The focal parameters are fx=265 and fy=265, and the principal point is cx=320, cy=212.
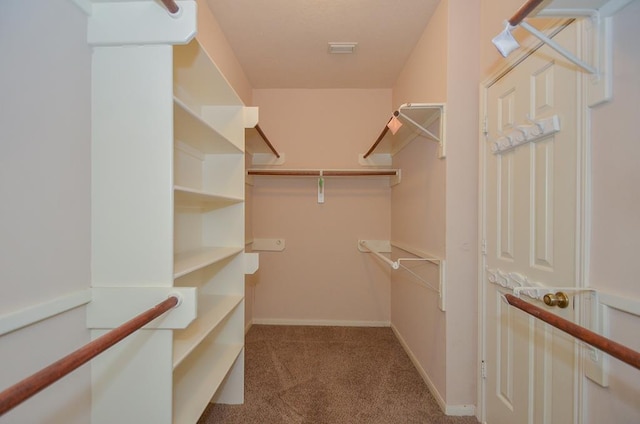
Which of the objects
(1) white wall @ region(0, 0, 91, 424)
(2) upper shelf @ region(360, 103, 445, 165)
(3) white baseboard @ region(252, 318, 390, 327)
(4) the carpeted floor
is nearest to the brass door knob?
(2) upper shelf @ region(360, 103, 445, 165)

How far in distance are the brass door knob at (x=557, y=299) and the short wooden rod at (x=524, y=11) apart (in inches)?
39.8

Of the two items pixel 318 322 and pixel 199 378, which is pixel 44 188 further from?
pixel 318 322

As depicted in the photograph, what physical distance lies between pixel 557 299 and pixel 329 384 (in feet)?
4.98

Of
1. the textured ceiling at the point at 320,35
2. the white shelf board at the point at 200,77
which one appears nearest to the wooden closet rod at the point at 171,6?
the white shelf board at the point at 200,77

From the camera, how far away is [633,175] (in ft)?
2.63

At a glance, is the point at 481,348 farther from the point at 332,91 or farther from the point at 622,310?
the point at 332,91

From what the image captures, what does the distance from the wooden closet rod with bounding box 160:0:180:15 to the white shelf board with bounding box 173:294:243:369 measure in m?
1.26

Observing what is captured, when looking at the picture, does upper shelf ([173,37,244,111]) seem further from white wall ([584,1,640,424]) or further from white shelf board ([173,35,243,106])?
white wall ([584,1,640,424])

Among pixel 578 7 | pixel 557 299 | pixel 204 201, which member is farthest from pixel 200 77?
pixel 557 299

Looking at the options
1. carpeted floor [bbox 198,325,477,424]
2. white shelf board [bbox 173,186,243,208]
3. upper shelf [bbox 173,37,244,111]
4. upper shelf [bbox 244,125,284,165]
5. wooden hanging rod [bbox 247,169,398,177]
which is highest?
upper shelf [bbox 173,37,244,111]

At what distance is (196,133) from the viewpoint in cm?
139

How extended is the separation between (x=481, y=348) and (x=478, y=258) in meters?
0.52

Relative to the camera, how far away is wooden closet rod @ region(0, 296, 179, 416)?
465 mm

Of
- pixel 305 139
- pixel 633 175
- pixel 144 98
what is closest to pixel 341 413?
pixel 633 175
